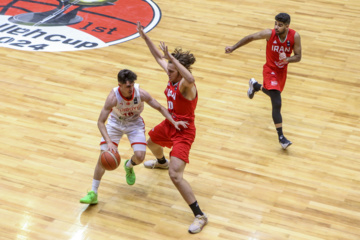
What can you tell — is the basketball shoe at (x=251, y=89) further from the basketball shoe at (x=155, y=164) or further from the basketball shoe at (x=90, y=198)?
the basketball shoe at (x=90, y=198)

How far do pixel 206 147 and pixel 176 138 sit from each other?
1.25 m

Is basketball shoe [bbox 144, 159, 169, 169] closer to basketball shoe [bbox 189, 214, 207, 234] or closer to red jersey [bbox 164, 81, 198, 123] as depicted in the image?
red jersey [bbox 164, 81, 198, 123]

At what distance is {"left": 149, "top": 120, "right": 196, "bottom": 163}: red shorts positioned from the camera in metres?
5.38

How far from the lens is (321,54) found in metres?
9.16

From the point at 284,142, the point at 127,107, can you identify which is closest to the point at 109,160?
the point at 127,107

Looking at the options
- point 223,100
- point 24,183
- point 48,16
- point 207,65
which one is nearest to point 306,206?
point 223,100

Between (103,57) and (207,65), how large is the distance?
1.64 metres

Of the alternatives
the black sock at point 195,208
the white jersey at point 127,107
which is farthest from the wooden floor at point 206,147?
the white jersey at point 127,107

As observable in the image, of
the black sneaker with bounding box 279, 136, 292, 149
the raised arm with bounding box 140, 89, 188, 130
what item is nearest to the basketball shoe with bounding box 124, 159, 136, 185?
the raised arm with bounding box 140, 89, 188, 130

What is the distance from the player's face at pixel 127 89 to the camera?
524 cm

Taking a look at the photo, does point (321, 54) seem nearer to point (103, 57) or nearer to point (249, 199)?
point (103, 57)

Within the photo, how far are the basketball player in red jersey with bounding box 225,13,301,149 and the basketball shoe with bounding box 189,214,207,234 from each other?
173 cm

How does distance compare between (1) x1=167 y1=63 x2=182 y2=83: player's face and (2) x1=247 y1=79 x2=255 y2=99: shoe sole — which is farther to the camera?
(2) x1=247 y1=79 x2=255 y2=99: shoe sole

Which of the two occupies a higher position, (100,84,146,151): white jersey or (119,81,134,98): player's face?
(119,81,134,98): player's face
